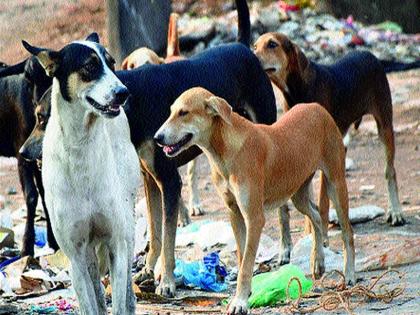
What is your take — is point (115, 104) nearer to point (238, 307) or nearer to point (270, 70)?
point (238, 307)

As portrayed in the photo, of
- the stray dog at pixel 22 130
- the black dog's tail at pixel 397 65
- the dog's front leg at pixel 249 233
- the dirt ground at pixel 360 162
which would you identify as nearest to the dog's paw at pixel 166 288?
the dirt ground at pixel 360 162

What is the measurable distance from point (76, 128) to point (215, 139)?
1.25 meters

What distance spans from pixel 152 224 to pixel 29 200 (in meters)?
1.23

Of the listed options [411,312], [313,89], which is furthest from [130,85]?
[411,312]

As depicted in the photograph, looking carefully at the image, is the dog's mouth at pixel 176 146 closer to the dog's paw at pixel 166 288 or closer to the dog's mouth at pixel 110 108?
the dog's mouth at pixel 110 108

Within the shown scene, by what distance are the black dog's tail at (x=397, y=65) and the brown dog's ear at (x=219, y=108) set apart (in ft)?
25.8

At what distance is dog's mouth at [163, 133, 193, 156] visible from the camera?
7.70 m

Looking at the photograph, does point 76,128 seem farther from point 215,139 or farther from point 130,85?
point 130,85

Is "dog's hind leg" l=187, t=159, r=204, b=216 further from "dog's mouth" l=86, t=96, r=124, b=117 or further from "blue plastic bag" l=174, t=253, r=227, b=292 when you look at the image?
"dog's mouth" l=86, t=96, r=124, b=117

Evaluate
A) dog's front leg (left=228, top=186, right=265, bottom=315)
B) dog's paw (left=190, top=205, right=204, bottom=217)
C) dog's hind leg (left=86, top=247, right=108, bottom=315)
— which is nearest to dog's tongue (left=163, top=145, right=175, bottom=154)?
dog's front leg (left=228, top=186, right=265, bottom=315)

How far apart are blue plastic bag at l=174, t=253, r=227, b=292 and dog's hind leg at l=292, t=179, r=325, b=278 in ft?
2.00

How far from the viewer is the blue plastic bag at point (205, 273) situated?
8805 millimetres

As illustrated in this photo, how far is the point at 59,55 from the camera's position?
22.7ft

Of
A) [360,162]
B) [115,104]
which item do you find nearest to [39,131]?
[115,104]
